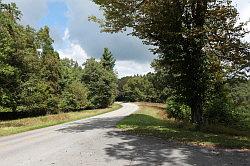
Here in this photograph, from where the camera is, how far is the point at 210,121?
32312mm

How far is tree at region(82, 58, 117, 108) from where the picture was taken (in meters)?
81.4

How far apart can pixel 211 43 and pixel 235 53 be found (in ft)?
5.83

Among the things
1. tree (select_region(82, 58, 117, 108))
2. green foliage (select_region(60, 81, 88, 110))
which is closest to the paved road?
green foliage (select_region(60, 81, 88, 110))

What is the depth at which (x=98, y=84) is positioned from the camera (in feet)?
268

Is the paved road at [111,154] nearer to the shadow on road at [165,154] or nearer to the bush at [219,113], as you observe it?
the shadow on road at [165,154]

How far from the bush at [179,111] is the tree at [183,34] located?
34.5 feet

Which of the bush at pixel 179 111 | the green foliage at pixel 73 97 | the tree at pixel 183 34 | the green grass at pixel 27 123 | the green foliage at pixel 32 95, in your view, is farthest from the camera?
the green foliage at pixel 73 97

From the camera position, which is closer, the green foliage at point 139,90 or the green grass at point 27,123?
the green grass at point 27,123

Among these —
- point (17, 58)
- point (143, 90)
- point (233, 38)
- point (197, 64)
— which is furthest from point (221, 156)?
point (143, 90)

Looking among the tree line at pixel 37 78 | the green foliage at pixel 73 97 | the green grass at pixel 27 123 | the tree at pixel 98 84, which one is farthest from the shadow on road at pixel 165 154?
the tree at pixel 98 84

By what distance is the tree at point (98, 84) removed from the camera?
267 feet

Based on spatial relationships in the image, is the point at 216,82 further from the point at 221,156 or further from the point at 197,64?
the point at 221,156

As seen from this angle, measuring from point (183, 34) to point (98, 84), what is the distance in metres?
59.4

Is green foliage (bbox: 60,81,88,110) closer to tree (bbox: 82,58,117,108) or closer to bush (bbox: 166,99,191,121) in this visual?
tree (bbox: 82,58,117,108)
